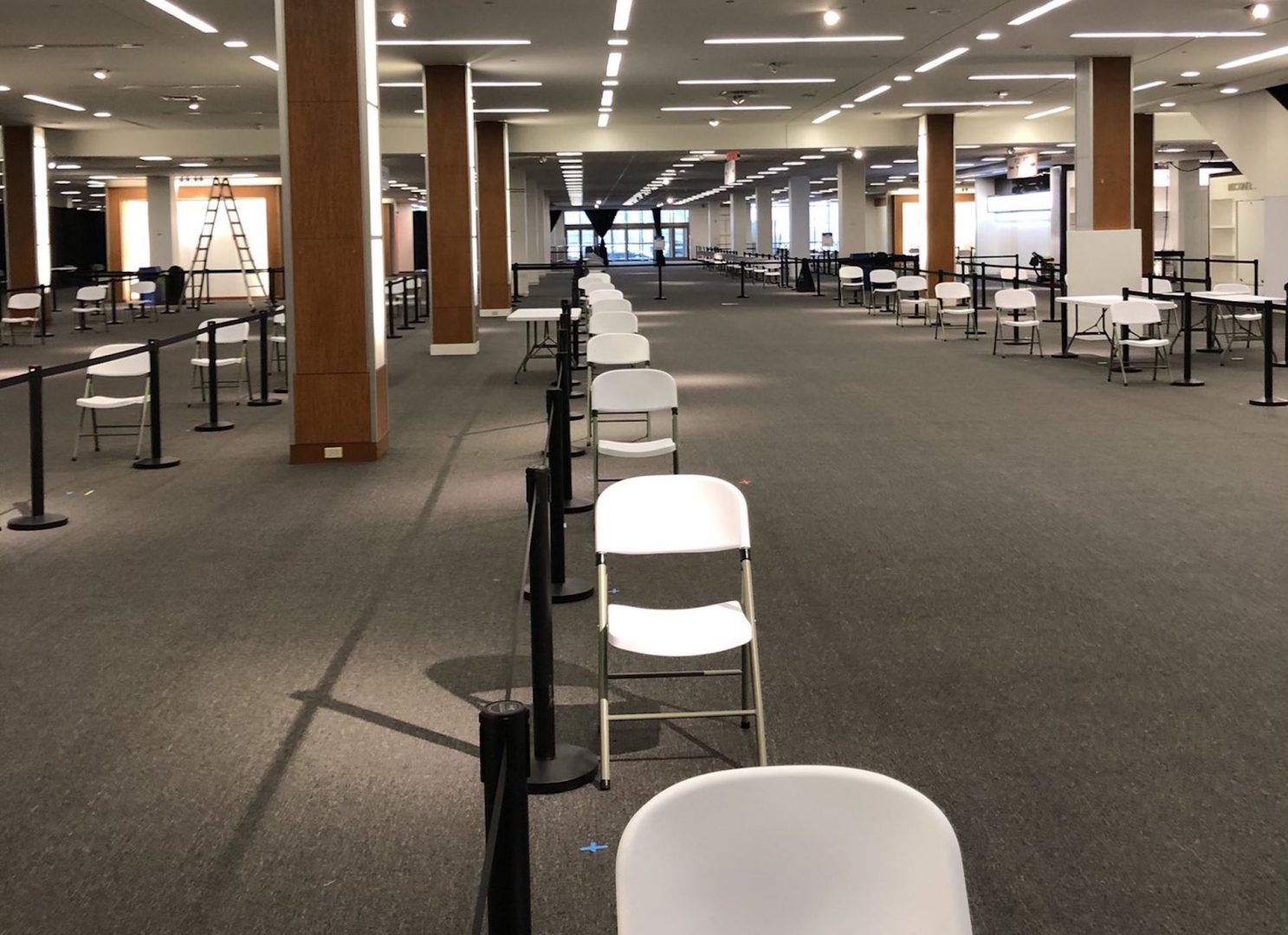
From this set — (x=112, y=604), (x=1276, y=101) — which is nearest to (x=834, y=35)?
(x=1276, y=101)

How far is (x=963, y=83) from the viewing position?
65.0 ft

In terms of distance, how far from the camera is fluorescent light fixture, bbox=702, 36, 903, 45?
15.2m

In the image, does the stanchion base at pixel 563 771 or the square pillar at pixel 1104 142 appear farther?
the square pillar at pixel 1104 142

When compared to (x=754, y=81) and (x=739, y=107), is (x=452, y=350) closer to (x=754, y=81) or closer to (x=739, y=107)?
(x=754, y=81)

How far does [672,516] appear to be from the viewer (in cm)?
400

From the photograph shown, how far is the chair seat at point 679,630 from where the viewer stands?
3.64 m

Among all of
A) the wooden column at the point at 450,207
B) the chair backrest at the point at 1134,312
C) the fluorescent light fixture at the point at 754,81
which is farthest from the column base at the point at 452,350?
the chair backrest at the point at 1134,312

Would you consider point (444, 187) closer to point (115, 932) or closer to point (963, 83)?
point (963, 83)

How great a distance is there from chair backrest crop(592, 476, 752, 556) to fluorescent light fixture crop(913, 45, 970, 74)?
13.6 metres

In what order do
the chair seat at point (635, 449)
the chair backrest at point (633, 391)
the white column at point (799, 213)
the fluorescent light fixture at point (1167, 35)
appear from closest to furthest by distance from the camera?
1. the chair backrest at point (633, 391)
2. the chair seat at point (635, 449)
3. the fluorescent light fixture at point (1167, 35)
4. the white column at point (799, 213)

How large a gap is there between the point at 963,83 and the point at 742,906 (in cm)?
1958

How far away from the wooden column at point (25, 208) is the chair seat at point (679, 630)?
21.5 meters

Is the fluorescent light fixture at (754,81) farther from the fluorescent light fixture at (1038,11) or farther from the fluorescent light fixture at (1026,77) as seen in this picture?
the fluorescent light fixture at (1038,11)

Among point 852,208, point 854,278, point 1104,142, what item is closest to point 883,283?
point 854,278
